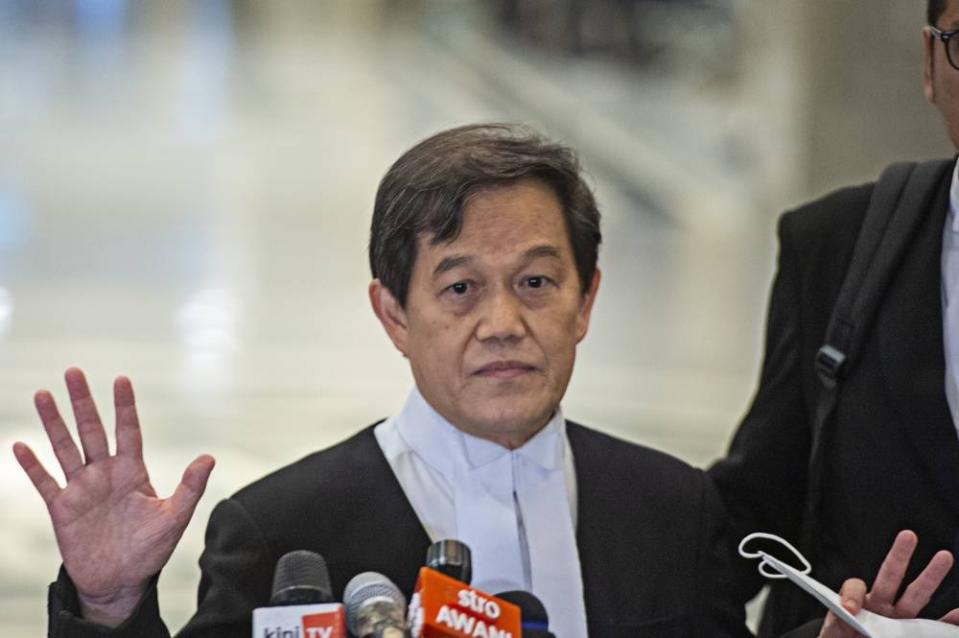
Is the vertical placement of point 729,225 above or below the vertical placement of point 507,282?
above

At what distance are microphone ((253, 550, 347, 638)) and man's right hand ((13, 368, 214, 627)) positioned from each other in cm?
42

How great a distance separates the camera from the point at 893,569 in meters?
2.69

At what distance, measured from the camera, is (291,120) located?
1669 centimetres

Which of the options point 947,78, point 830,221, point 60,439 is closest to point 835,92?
point 830,221

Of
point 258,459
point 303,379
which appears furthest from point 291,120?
point 258,459

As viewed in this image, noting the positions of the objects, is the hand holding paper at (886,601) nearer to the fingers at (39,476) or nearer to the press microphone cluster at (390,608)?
the press microphone cluster at (390,608)

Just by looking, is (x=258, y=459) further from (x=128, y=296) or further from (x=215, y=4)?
(x=215, y=4)

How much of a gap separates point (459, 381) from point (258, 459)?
445 centimetres

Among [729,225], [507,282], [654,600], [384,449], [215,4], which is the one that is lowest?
[654,600]

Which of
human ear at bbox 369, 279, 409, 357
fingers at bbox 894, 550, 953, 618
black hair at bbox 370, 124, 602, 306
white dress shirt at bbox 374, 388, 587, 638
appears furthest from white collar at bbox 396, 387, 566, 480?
fingers at bbox 894, 550, 953, 618

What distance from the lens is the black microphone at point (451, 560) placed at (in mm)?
2361

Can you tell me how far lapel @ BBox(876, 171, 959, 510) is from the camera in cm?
320

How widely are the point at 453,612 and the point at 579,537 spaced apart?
881 mm

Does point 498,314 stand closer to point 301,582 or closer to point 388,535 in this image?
point 388,535
